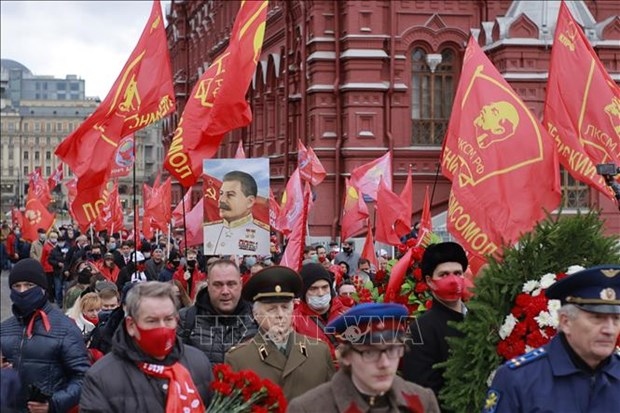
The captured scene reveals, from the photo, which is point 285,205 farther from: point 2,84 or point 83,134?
point 2,84

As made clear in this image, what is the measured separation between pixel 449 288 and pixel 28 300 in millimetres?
2577

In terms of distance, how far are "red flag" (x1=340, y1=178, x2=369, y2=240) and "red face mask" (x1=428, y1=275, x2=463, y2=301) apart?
567 inches

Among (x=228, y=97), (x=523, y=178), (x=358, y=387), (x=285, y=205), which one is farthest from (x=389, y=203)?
(x=358, y=387)

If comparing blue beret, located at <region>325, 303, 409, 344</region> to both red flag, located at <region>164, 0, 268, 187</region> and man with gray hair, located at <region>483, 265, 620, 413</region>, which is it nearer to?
man with gray hair, located at <region>483, 265, 620, 413</region>

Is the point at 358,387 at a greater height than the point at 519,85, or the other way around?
the point at 519,85

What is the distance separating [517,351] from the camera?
5.71 m

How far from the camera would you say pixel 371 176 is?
23.2 m

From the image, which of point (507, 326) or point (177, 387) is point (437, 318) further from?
point (177, 387)

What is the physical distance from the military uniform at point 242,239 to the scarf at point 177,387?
5.80 metres

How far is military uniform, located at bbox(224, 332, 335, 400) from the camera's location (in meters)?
6.11

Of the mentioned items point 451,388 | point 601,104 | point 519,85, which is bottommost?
point 451,388

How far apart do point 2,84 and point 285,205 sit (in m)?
156

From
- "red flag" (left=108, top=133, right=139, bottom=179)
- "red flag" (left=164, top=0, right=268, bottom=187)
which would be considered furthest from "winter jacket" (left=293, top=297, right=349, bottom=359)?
"red flag" (left=108, top=133, right=139, bottom=179)

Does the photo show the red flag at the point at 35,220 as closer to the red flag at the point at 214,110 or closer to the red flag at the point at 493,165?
the red flag at the point at 214,110
